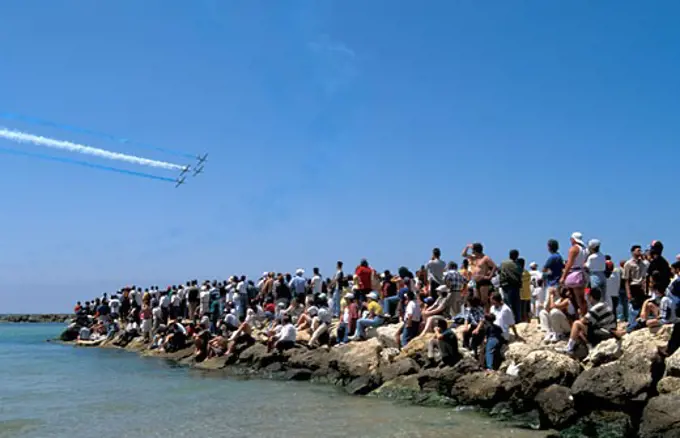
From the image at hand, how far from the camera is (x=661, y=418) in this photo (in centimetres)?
1089

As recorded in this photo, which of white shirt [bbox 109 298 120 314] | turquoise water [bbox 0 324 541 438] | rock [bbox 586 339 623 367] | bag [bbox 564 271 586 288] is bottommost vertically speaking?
turquoise water [bbox 0 324 541 438]

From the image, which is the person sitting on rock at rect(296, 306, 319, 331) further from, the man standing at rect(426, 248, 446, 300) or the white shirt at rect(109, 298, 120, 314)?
the white shirt at rect(109, 298, 120, 314)

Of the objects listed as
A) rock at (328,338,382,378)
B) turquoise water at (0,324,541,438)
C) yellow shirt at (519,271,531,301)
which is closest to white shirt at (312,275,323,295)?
turquoise water at (0,324,541,438)

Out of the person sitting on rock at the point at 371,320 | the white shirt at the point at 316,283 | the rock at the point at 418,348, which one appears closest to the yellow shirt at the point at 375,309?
the person sitting on rock at the point at 371,320

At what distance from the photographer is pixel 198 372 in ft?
79.5

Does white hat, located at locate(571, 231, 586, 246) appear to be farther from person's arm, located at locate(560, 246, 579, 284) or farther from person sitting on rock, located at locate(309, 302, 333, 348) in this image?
person sitting on rock, located at locate(309, 302, 333, 348)

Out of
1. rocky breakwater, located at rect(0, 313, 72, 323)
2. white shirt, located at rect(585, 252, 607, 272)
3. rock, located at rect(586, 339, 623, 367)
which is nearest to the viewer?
rock, located at rect(586, 339, 623, 367)

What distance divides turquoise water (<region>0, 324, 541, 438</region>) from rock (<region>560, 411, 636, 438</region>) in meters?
0.79

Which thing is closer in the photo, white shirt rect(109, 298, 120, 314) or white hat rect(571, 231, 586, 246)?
white hat rect(571, 231, 586, 246)

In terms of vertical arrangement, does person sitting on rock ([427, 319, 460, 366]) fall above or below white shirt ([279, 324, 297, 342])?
below

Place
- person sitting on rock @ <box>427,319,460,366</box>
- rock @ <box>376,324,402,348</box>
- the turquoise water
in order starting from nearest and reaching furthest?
the turquoise water
person sitting on rock @ <box>427,319,460,366</box>
rock @ <box>376,324,402,348</box>

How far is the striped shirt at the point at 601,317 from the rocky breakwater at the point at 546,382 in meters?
0.48

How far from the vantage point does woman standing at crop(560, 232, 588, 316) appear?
15891mm

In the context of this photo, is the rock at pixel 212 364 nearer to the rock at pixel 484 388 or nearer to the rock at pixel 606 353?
the rock at pixel 484 388
